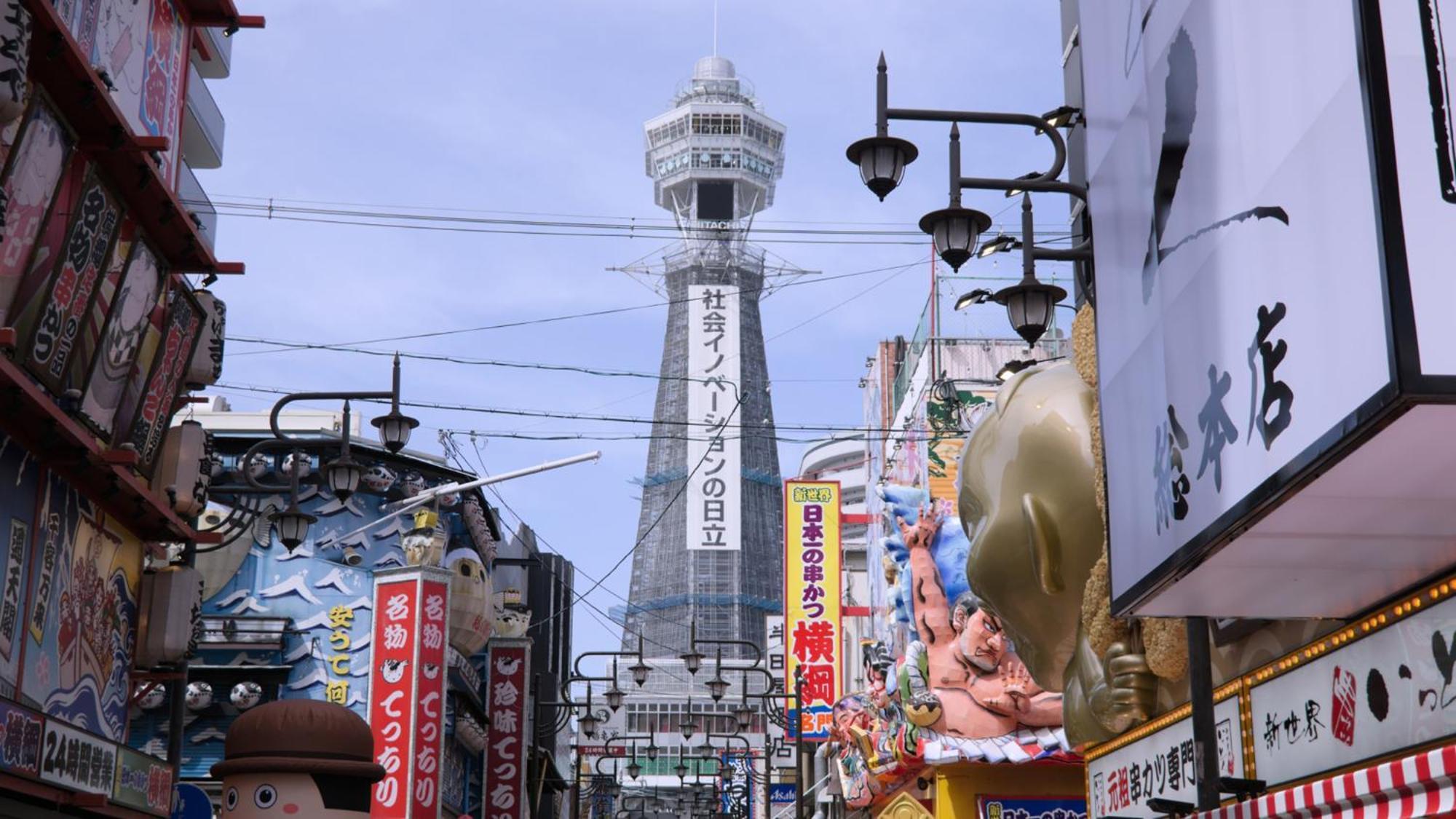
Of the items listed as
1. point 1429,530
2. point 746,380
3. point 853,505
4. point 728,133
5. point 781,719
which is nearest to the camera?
point 1429,530

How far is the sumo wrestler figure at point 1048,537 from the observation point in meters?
12.8

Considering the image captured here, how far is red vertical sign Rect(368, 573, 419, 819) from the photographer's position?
90.2 feet

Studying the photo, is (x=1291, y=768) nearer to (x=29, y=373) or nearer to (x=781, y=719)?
(x=29, y=373)

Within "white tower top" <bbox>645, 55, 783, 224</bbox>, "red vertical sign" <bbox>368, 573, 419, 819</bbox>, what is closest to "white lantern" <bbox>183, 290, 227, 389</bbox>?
"red vertical sign" <bbox>368, 573, 419, 819</bbox>

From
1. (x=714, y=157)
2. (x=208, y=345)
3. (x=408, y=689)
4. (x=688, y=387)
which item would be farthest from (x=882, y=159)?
(x=714, y=157)

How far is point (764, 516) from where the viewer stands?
148750 millimetres

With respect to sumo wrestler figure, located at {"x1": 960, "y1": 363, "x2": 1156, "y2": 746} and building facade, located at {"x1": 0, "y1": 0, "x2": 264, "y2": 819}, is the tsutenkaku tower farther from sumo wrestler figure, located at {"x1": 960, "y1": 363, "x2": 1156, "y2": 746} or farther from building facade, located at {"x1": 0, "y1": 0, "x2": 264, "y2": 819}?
sumo wrestler figure, located at {"x1": 960, "y1": 363, "x2": 1156, "y2": 746}

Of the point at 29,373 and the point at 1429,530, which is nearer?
the point at 1429,530

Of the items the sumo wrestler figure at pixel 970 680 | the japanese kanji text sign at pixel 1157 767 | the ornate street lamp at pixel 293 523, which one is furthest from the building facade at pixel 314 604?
the japanese kanji text sign at pixel 1157 767

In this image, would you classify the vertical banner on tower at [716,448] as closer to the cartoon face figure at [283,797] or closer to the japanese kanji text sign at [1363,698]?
the cartoon face figure at [283,797]

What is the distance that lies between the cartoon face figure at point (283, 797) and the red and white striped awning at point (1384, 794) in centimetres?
1147

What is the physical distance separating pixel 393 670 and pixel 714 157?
136m

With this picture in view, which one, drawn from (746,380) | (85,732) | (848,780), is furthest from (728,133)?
(85,732)

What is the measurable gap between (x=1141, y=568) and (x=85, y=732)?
387 inches
